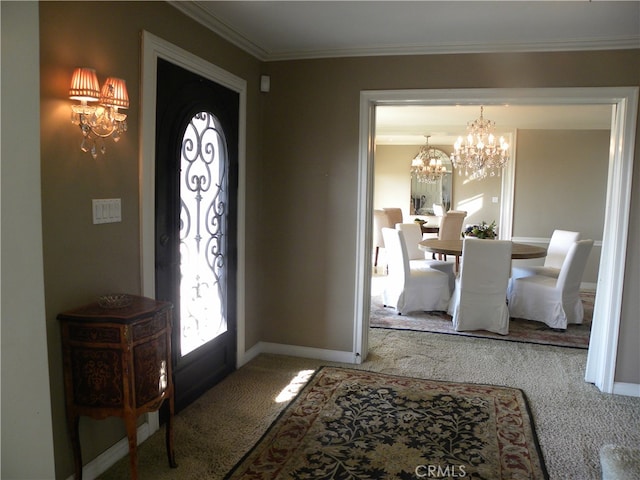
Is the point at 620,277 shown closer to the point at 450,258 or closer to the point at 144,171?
the point at 144,171

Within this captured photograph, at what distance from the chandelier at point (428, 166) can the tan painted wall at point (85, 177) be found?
22.3 feet

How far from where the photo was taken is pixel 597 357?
138 inches

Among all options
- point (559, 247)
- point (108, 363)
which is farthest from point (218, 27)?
point (559, 247)

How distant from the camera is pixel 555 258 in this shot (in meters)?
5.91

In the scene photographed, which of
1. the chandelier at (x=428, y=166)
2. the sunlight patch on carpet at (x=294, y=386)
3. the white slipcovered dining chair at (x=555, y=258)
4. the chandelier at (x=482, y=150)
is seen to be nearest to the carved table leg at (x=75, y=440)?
the sunlight patch on carpet at (x=294, y=386)

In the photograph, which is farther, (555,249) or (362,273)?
(555,249)

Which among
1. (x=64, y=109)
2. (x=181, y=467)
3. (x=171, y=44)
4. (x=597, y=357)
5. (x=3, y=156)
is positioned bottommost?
(x=181, y=467)

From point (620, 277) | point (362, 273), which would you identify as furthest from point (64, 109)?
point (620, 277)

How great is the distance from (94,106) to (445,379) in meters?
2.83

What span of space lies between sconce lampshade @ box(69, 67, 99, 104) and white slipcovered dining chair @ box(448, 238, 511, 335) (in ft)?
11.4

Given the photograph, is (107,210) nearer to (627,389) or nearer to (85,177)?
(85,177)

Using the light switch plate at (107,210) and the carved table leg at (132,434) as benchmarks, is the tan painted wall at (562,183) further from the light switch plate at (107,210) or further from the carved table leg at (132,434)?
the carved table leg at (132,434)

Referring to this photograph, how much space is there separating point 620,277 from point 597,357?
1.99 feet

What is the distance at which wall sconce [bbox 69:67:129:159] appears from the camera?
78.4 inches
